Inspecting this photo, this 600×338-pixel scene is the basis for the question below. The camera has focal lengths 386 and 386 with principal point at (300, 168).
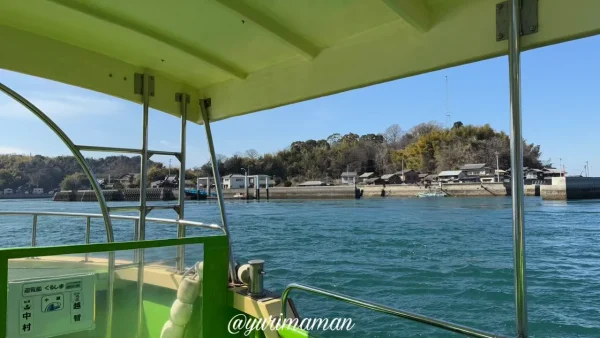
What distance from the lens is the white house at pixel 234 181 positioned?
Result: 49.1m

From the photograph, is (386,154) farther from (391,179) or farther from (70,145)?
(70,145)

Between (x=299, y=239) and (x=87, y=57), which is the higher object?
(x=87, y=57)

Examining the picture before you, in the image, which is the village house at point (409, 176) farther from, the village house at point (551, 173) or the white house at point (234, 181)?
the white house at point (234, 181)

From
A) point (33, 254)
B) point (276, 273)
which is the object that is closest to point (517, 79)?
point (33, 254)

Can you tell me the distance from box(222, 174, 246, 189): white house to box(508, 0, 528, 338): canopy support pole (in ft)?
158

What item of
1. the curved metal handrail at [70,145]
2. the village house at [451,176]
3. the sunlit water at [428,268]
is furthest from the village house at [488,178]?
the curved metal handrail at [70,145]

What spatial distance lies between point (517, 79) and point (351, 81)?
0.73m

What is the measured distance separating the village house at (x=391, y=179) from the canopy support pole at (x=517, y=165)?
50.1 metres

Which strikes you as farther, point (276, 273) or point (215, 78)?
point (276, 273)

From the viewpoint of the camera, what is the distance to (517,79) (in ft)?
3.78

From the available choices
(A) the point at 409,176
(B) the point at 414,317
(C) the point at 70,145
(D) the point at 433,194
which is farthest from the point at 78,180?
(A) the point at 409,176

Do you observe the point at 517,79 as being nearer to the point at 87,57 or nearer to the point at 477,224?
the point at 87,57

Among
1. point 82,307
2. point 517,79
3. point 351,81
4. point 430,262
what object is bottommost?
point 430,262

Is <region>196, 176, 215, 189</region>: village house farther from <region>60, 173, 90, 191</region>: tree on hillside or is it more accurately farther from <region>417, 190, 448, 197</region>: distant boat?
<region>417, 190, 448, 197</region>: distant boat
